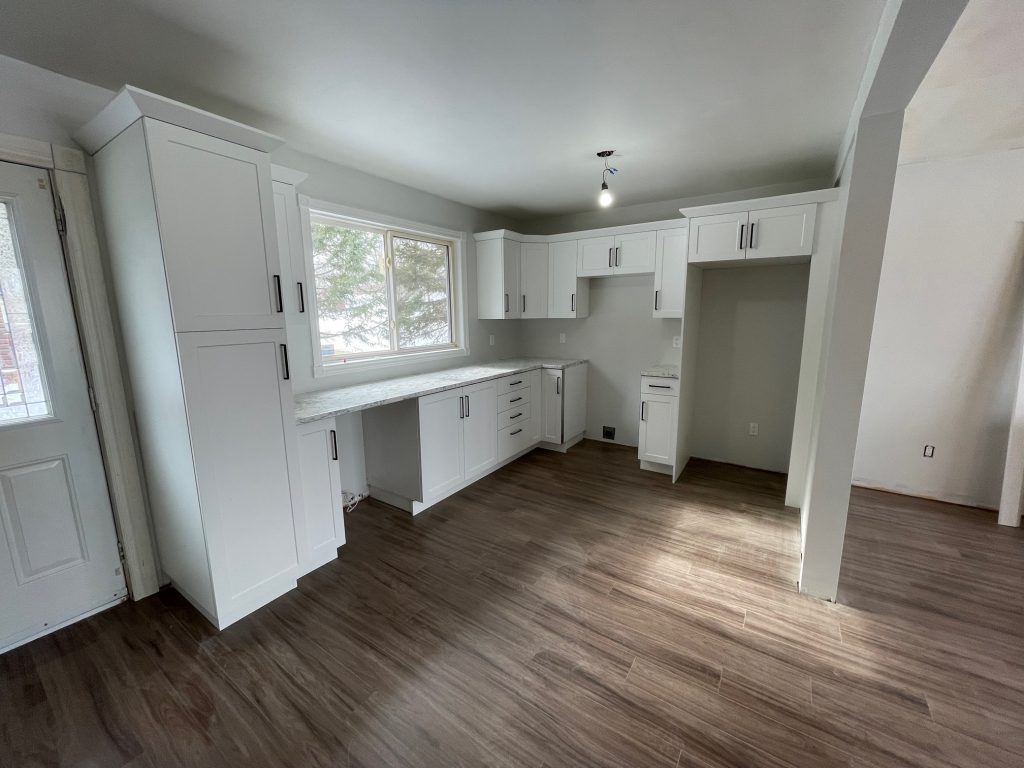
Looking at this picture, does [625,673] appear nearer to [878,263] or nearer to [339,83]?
[878,263]

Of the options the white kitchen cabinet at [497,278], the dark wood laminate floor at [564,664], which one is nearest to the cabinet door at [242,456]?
the dark wood laminate floor at [564,664]

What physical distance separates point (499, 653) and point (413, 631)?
1.44 feet

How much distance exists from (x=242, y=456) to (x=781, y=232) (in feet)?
12.2

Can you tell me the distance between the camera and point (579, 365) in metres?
4.46

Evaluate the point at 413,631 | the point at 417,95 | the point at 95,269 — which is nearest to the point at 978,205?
the point at 417,95

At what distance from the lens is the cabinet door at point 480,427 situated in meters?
3.36

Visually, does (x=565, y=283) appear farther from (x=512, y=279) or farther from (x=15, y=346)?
(x=15, y=346)

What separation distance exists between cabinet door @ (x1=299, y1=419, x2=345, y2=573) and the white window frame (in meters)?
0.76

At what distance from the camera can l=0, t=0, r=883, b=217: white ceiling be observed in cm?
147

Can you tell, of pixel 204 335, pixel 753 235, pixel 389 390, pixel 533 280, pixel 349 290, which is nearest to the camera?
pixel 204 335

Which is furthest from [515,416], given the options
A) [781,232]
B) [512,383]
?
[781,232]

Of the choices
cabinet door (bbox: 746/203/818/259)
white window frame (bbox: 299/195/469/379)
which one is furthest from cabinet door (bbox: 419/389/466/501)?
cabinet door (bbox: 746/203/818/259)

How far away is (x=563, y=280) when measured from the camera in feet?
14.1

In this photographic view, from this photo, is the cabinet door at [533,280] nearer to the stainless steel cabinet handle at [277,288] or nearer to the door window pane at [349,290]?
the door window pane at [349,290]
